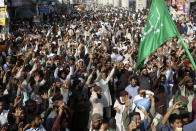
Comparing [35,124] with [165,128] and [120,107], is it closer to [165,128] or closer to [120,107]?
[120,107]

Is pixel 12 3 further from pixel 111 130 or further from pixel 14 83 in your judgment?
pixel 111 130

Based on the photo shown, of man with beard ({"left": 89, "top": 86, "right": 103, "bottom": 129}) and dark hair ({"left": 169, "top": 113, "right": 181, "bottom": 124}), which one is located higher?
dark hair ({"left": 169, "top": 113, "right": 181, "bottom": 124})

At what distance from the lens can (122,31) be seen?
14.9 m

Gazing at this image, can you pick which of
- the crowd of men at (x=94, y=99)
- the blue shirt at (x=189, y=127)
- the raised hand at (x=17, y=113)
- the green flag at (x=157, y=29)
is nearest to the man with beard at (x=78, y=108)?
the crowd of men at (x=94, y=99)

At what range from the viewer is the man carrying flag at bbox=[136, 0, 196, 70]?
394 centimetres

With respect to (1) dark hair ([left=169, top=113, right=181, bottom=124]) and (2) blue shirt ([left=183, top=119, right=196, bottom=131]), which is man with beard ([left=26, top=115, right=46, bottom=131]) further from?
(2) blue shirt ([left=183, top=119, right=196, bottom=131])

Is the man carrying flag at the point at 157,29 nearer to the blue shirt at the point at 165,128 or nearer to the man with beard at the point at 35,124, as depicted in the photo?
the blue shirt at the point at 165,128

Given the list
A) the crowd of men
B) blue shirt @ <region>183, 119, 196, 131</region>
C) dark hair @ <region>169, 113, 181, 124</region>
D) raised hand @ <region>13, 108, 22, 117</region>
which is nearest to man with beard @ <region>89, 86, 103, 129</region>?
the crowd of men

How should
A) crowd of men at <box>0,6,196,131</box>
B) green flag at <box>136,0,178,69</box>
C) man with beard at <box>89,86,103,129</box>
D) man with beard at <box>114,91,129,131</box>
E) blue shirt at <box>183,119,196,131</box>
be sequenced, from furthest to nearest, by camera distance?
man with beard at <box>89,86,103,129</box> < man with beard at <box>114,91,129,131</box> < green flag at <box>136,0,178,69</box> < crowd of men at <box>0,6,196,131</box> < blue shirt at <box>183,119,196,131</box>

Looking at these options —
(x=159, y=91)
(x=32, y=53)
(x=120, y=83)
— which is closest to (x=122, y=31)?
(x=32, y=53)

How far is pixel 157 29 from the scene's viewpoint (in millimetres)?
4141

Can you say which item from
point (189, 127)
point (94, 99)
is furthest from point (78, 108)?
point (189, 127)

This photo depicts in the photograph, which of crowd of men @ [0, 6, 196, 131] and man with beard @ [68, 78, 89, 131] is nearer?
crowd of men @ [0, 6, 196, 131]

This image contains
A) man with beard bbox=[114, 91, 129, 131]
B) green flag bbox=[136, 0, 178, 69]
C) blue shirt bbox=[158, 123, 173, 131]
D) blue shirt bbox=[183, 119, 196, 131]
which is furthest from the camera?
man with beard bbox=[114, 91, 129, 131]
